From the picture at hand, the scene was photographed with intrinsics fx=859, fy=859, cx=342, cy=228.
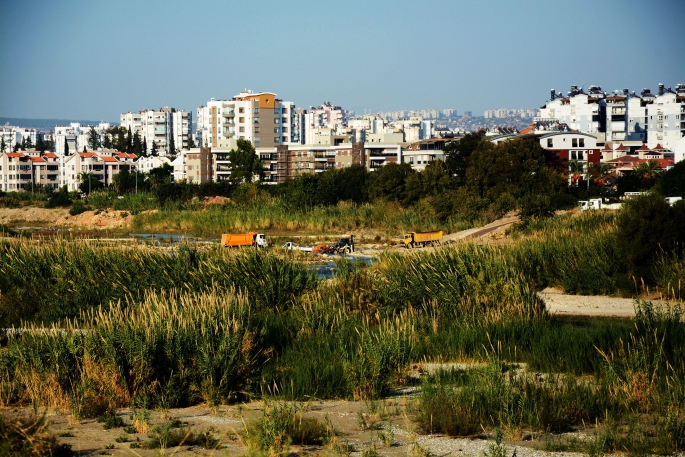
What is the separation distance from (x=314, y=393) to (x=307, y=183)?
57.5 meters

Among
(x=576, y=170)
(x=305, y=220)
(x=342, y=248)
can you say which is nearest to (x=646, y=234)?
(x=342, y=248)

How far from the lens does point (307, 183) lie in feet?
232

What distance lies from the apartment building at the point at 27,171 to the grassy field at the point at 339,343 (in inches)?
4105

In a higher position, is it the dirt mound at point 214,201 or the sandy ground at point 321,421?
the dirt mound at point 214,201

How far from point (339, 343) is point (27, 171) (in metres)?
122

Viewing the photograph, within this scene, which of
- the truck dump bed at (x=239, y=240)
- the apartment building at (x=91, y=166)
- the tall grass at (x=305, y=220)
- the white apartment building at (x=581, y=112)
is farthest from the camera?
the white apartment building at (x=581, y=112)

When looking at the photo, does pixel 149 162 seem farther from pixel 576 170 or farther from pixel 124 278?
pixel 124 278

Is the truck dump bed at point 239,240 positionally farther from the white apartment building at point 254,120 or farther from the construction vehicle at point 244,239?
the white apartment building at point 254,120

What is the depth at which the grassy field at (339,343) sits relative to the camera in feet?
39.2

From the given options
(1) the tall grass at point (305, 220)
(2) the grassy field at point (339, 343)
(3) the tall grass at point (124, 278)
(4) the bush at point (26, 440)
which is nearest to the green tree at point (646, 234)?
(2) the grassy field at point (339, 343)

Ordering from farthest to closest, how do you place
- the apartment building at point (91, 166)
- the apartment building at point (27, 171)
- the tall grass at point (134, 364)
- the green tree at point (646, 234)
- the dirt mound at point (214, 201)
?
the apartment building at point (27, 171) < the apartment building at point (91, 166) < the dirt mound at point (214, 201) < the green tree at point (646, 234) < the tall grass at point (134, 364)

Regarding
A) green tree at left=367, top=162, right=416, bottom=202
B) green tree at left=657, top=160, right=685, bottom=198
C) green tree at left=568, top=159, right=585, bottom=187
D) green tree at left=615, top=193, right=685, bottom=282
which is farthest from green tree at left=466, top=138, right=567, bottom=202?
green tree at left=615, top=193, right=685, bottom=282

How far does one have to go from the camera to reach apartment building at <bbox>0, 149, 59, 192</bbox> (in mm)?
124625

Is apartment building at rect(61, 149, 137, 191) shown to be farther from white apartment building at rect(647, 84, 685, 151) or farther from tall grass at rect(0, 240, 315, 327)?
tall grass at rect(0, 240, 315, 327)
